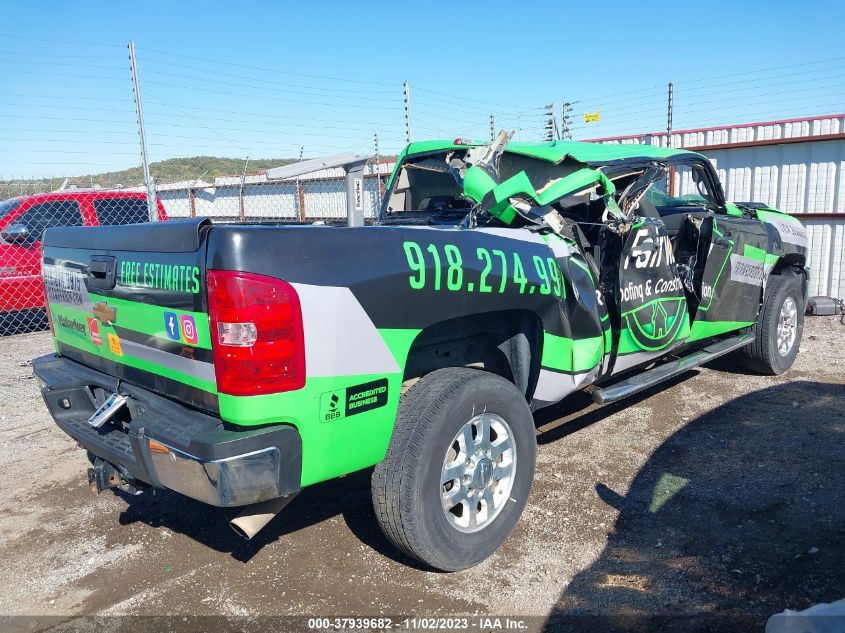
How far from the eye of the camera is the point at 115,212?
29.2ft

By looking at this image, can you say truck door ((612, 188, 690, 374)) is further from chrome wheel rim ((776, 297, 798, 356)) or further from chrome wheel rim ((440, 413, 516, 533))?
chrome wheel rim ((776, 297, 798, 356))

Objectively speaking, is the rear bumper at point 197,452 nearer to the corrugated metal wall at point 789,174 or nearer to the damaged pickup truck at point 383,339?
the damaged pickup truck at point 383,339

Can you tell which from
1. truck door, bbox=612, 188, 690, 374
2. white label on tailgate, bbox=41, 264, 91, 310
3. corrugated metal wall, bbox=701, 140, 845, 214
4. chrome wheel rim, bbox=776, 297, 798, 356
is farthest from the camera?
corrugated metal wall, bbox=701, 140, 845, 214

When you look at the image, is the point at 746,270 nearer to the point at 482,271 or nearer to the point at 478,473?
the point at 482,271

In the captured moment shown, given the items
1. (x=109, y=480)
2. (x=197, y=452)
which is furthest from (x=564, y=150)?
(x=109, y=480)

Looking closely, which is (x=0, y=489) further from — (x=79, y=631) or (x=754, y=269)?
(x=754, y=269)

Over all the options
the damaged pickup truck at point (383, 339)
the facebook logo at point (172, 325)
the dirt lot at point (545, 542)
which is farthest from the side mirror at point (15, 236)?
the facebook logo at point (172, 325)

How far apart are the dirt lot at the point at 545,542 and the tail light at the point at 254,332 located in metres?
1.15

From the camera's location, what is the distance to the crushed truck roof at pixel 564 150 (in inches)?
163

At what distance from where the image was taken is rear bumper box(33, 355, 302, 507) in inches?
92.9

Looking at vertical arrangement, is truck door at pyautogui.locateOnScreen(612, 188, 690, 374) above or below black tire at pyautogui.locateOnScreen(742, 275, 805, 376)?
above

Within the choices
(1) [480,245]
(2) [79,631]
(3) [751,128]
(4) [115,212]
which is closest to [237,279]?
(1) [480,245]

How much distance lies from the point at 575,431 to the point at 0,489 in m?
3.87

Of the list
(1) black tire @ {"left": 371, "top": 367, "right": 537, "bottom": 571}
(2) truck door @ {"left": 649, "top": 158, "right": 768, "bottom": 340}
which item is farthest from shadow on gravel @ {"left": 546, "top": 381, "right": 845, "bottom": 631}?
(2) truck door @ {"left": 649, "top": 158, "right": 768, "bottom": 340}
